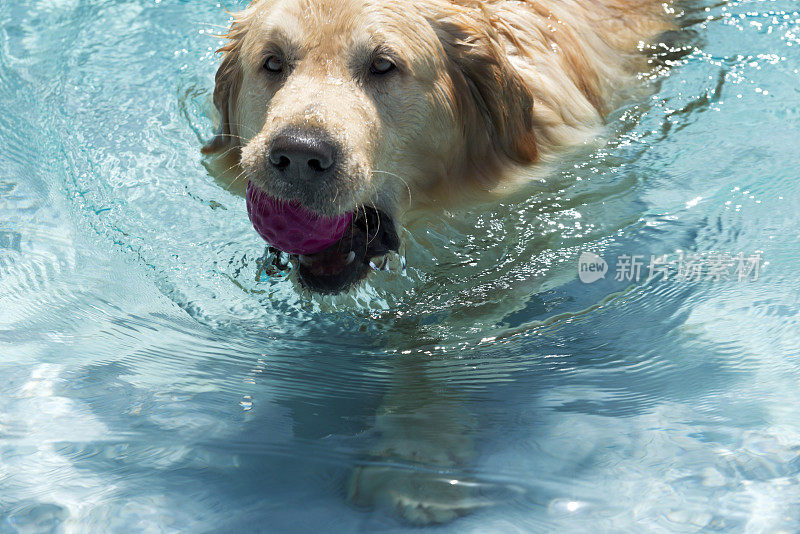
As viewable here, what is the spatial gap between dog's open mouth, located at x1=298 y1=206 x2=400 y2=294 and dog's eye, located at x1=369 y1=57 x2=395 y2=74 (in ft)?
1.82

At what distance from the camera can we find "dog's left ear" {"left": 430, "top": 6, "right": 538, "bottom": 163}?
12.1 feet

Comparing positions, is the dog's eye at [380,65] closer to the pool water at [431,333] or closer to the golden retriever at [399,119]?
the golden retriever at [399,119]

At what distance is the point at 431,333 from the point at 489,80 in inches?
45.1

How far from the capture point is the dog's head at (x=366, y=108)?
10.0 ft

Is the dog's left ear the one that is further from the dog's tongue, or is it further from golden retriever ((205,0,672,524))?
the dog's tongue

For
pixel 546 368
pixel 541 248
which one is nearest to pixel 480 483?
pixel 546 368

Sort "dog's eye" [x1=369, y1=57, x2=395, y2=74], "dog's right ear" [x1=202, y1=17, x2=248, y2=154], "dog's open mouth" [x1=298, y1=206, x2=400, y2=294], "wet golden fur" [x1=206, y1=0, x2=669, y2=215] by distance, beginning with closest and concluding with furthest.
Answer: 1. "wet golden fur" [x1=206, y1=0, x2=669, y2=215]
2. "dog's eye" [x1=369, y1=57, x2=395, y2=74]
3. "dog's open mouth" [x1=298, y1=206, x2=400, y2=294]
4. "dog's right ear" [x1=202, y1=17, x2=248, y2=154]

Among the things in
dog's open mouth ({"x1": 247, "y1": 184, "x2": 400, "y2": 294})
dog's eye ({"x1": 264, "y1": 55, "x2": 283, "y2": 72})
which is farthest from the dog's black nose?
dog's eye ({"x1": 264, "y1": 55, "x2": 283, "y2": 72})

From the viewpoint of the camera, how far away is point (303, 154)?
2.94 m

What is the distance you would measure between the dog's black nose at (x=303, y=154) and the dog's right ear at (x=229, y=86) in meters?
0.93

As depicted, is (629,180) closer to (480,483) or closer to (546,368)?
(546,368)

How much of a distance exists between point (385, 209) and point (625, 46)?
2.23 meters

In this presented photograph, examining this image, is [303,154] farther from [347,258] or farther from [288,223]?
[347,258]

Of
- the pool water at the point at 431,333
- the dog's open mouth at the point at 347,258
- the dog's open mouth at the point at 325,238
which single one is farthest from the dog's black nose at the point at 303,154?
the pool water at the point at 431,333
